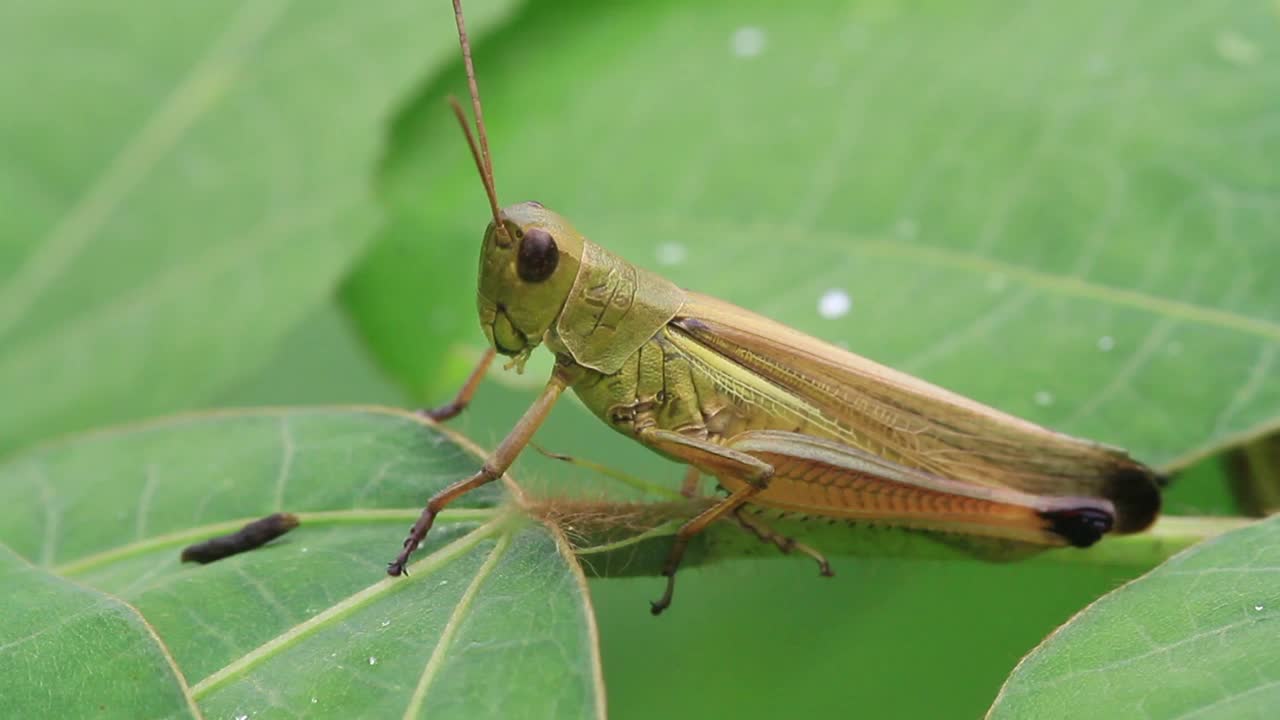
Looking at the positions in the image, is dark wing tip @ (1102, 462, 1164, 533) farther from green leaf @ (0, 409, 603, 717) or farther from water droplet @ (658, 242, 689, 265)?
water droplet @ (658, 242, 689, 265)

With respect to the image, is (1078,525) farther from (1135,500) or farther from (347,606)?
(347,606)

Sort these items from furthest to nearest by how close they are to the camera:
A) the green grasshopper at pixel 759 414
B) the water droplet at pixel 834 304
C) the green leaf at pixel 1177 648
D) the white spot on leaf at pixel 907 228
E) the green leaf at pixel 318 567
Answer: the white spot on leaf at pixel 907 228 → the water droplet at pixel 834 304 → the green grasshopper at pixel 759 414 → the green leaf at pixel 318 567 → the green leaf at pixel 1177 648

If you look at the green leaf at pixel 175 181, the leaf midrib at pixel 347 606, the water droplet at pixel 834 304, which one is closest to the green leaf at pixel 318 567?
the leaf midrib at pixel 347 606

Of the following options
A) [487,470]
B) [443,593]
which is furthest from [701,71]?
[443,593]

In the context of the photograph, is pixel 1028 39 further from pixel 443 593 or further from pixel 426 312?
pixel 443 593

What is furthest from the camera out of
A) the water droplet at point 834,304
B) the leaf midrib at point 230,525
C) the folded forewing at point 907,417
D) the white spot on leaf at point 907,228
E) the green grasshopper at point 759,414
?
the white spot on leaf at point 907,228

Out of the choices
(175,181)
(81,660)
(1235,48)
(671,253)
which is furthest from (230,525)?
(1235,48)

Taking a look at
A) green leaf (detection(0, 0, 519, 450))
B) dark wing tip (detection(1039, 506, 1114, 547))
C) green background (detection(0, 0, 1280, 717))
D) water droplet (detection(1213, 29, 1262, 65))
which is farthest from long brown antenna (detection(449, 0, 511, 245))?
water droplet (detection(1213, 29, 1262, 65))

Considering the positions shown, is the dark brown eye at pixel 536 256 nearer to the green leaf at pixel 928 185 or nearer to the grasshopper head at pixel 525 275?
the grasshopper head at pixel 525 275
